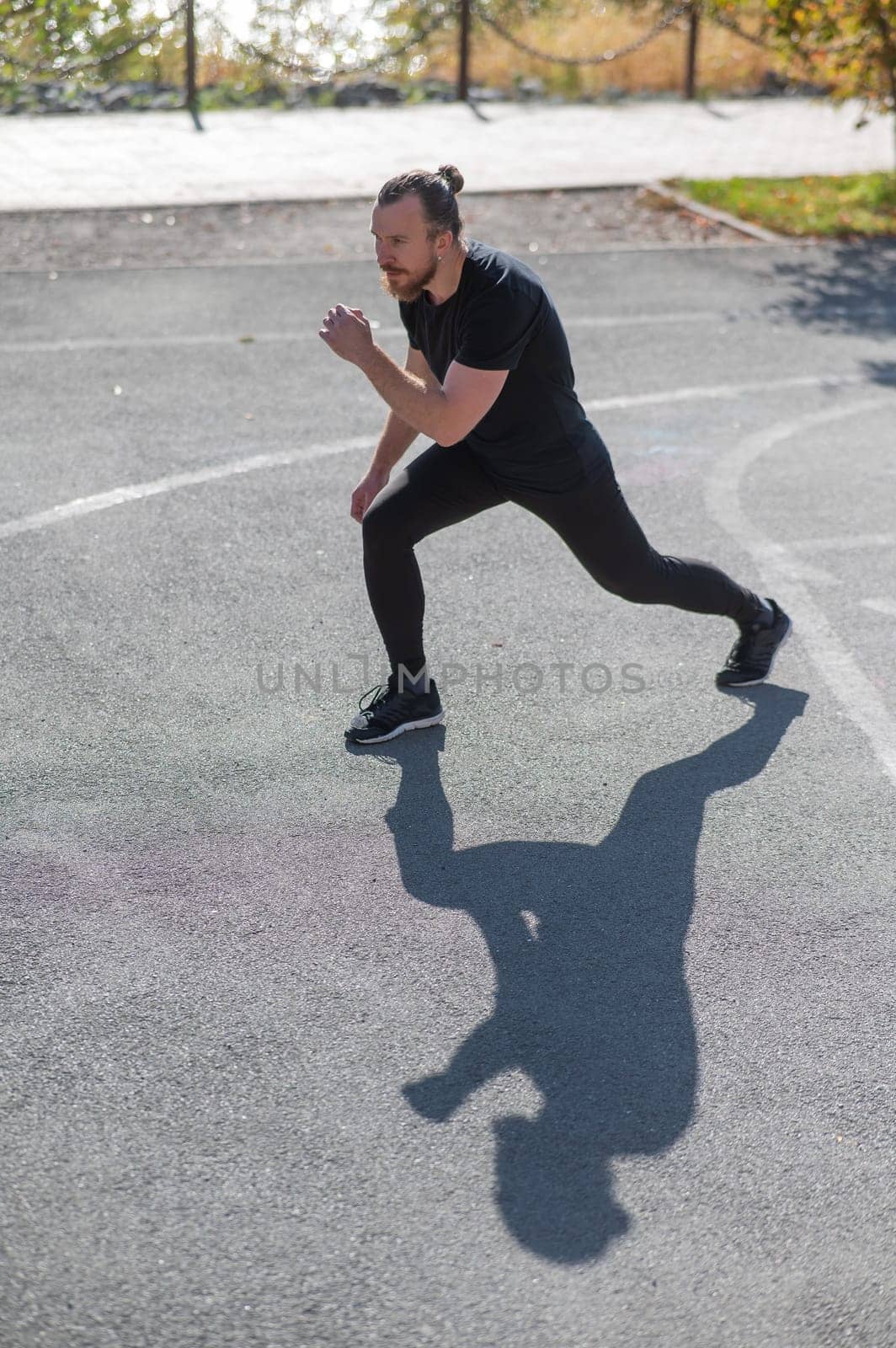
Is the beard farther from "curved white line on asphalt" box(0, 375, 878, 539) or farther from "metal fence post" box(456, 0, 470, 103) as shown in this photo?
"metal fence post" box(456, 0, 470, 103)

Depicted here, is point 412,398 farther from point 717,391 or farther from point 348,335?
point 717,391

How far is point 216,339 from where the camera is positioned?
30.7 feet

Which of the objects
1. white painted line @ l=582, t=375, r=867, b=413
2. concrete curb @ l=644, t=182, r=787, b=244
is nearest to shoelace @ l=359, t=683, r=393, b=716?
white painted line @ l=582, t=375, r=867, b=413

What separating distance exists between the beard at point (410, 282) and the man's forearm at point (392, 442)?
684 millimetres

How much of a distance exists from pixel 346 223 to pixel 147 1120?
9988mm

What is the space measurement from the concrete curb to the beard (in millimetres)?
8507

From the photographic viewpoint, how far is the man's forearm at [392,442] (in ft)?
16.5

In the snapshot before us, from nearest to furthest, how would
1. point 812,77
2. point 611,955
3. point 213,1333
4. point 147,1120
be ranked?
point 213,1333 → point 147,1120 → point 611,955 → point 812,77

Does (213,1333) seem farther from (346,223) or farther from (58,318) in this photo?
(346,223)

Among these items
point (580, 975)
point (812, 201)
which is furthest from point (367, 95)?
point (580, 975)

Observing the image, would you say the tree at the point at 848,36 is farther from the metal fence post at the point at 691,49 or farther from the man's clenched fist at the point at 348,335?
the man's clenched fist at the point at 348,335

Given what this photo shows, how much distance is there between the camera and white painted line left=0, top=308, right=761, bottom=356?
9.09 meters

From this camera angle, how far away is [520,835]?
455 cm

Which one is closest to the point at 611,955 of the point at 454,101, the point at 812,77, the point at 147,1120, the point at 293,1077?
the point at 293,1077
